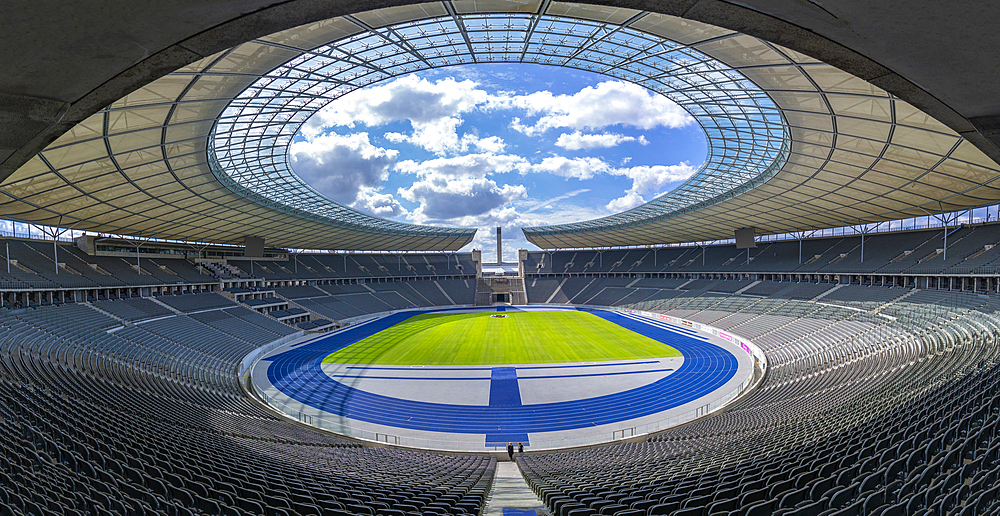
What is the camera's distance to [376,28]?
13.6m

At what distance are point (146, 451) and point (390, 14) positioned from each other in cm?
1260

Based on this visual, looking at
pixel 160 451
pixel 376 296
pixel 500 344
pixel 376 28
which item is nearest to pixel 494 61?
pixel 376 28

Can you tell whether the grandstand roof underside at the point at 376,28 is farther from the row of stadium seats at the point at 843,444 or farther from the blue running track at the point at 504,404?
the blue running track at the point at 504,404

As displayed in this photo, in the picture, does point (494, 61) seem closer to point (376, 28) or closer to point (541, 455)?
point (376, 28)

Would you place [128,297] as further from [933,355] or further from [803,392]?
[933,355]

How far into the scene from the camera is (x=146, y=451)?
30.0ft

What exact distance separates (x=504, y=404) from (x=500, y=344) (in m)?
15.9

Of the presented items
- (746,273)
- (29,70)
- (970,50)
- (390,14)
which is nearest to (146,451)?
(29,70)

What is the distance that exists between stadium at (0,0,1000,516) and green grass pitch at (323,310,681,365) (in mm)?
536

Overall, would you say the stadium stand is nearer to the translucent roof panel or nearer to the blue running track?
the blue running track

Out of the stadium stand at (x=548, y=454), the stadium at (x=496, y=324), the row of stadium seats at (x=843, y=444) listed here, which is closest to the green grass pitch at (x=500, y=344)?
the stadium at (x=496, y=324)

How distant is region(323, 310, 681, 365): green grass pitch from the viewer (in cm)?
3319

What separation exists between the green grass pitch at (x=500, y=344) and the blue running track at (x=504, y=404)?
3.71 m

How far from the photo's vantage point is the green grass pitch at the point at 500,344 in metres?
33.2
